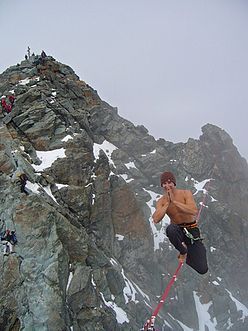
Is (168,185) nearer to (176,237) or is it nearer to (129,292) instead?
(176,237)

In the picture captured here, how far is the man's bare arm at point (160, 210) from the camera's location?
731cm

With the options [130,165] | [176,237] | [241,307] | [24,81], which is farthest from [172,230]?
[241,307]

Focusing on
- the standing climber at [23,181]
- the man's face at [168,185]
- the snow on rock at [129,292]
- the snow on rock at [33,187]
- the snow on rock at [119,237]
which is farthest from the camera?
the snow on rock at [119,237]

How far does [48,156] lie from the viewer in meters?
33.7

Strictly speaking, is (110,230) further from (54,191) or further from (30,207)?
(30,207)

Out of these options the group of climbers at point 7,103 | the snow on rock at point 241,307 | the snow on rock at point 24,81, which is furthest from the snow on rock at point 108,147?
the snow on rock at point 241,307

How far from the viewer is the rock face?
24016mm

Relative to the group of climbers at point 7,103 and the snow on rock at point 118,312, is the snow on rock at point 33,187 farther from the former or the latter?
the group of climbers at point 7,103

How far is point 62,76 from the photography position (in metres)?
46.4

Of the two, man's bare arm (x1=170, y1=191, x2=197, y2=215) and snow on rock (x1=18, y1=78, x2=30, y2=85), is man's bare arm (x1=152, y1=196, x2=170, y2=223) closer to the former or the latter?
man's bare arm (x1=170, y1=191, x2=197, y2=215)

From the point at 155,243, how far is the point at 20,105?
2614cm

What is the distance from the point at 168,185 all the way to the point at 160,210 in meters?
0.63

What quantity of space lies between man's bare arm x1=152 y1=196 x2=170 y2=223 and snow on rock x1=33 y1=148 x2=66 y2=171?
24755 mm

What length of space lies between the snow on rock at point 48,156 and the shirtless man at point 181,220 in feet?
81.0
